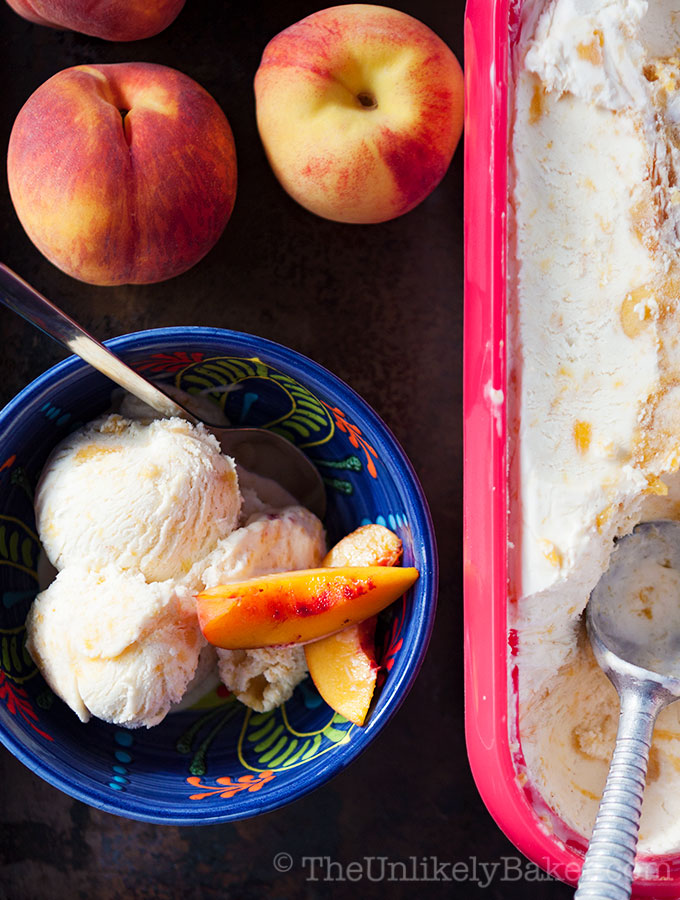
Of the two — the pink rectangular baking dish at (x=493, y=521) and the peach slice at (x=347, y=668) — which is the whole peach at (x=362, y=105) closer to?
the pink rectangular baking dish at (x=493, y=521)

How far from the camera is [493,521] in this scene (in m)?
0.64

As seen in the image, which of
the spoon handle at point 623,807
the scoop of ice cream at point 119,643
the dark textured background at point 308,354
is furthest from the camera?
the dark textured background at point 308,354

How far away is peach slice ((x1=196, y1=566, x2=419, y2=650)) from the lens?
2.20 ft

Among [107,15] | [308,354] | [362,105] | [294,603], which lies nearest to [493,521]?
[294,603]

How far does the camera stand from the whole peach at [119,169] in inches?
27.3

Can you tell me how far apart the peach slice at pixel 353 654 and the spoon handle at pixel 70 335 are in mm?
208

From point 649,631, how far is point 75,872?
0.62 metres

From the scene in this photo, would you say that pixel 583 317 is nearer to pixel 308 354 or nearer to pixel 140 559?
pixel 308 354

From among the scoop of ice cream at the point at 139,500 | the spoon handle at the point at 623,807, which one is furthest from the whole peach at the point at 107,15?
the spoon handle at the point at 623,807

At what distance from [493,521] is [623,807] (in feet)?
0.77

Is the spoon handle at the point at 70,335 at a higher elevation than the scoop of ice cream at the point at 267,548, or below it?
higher

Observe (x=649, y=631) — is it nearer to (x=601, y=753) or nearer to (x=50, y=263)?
(x=601, y=753)

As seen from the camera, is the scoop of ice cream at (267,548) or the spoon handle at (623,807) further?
the scoop of ice cream at (267,548)

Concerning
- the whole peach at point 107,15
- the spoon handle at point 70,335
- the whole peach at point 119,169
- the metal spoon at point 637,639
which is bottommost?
the metal spoon at point 637,639
